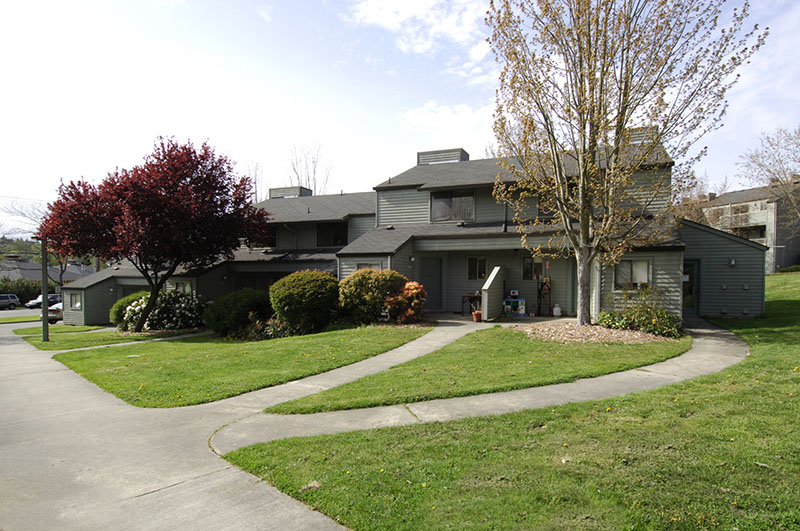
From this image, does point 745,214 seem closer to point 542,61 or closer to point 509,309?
point 509,309

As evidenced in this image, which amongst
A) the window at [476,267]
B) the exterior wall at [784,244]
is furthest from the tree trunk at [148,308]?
the exterior wall at [784,244]

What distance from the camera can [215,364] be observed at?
11.5 metres

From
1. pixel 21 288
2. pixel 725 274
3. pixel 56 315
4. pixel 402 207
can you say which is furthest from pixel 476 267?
pixel 21 288

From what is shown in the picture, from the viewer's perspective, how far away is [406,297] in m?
17.0

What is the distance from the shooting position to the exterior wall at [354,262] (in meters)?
19.4

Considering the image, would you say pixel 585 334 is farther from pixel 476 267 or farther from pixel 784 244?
pixel 784 244

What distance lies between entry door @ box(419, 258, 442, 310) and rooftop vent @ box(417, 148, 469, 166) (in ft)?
21.6

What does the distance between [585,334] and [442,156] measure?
15.0m

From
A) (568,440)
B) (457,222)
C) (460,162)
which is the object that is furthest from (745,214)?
(568,440)

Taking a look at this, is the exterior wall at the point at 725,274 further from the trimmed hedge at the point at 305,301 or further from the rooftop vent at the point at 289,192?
the rooftop vent at the point at 289,192

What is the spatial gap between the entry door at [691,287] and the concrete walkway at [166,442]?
30.8 ft

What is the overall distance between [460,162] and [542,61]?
Answer: 10.7 meters

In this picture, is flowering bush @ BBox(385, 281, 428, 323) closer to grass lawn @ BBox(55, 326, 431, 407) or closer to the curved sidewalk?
grass lawn @ BBox(55, 326, 431, 407)

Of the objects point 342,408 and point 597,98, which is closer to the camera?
point 342,408
